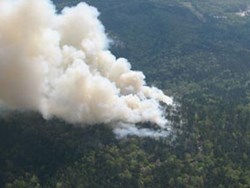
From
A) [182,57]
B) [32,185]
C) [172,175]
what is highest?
[182,57]

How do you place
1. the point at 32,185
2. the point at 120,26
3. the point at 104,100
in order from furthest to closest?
1. the point at 120,26
2. the point at 104,100
3. the point at 32,185

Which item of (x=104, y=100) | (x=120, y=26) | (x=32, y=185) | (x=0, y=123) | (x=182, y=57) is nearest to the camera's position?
(x=32, y=185)

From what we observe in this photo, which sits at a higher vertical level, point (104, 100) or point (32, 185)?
point (104, 100)

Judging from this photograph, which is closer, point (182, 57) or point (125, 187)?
point (125, 187)

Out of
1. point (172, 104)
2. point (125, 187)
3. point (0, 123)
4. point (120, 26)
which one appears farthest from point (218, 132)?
point (120, 26)

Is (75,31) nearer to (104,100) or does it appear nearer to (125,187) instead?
(104,100)

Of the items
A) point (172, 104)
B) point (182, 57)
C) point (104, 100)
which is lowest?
point (104, 100)

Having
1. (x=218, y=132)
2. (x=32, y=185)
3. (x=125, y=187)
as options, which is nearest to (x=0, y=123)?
(x=32, y=185)

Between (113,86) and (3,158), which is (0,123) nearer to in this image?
(3,158)

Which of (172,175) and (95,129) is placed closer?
(172,175)
